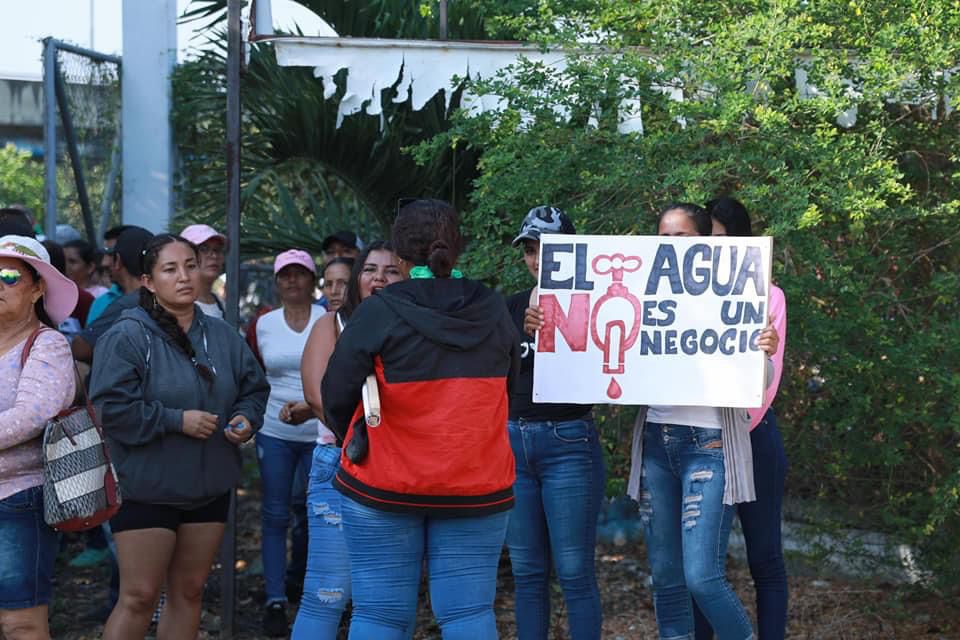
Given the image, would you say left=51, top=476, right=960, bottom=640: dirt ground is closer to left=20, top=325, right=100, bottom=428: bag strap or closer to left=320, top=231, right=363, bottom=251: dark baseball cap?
left=320, top=231, right=363, bottom=251: dark baseball cap

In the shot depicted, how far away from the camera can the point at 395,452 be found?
3.79 metres

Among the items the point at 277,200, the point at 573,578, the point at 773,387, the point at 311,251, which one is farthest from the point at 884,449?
the point at 277,200

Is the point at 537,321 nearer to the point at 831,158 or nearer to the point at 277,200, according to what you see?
the point at 831,158

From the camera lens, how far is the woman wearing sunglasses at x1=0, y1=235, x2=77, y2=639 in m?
4.22

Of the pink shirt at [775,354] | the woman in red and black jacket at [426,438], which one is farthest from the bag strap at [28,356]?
the pink shirt at [775,354]

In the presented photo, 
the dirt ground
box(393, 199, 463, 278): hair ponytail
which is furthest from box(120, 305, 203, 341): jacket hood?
the dirt ground

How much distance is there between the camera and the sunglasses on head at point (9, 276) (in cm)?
433

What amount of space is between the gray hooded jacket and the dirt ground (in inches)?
69.7

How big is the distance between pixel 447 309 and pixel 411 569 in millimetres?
788

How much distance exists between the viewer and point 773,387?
474 centimetres

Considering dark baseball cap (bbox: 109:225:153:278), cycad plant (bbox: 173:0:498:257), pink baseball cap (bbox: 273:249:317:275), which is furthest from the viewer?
cycad plant (bbox: 173:0:498:257)

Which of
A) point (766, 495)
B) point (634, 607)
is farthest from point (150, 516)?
point (634, 607)

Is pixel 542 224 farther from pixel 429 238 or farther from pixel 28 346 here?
pixel 28 346

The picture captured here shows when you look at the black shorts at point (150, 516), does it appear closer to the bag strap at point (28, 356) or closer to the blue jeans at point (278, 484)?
the bag strap at point (28, 356)
